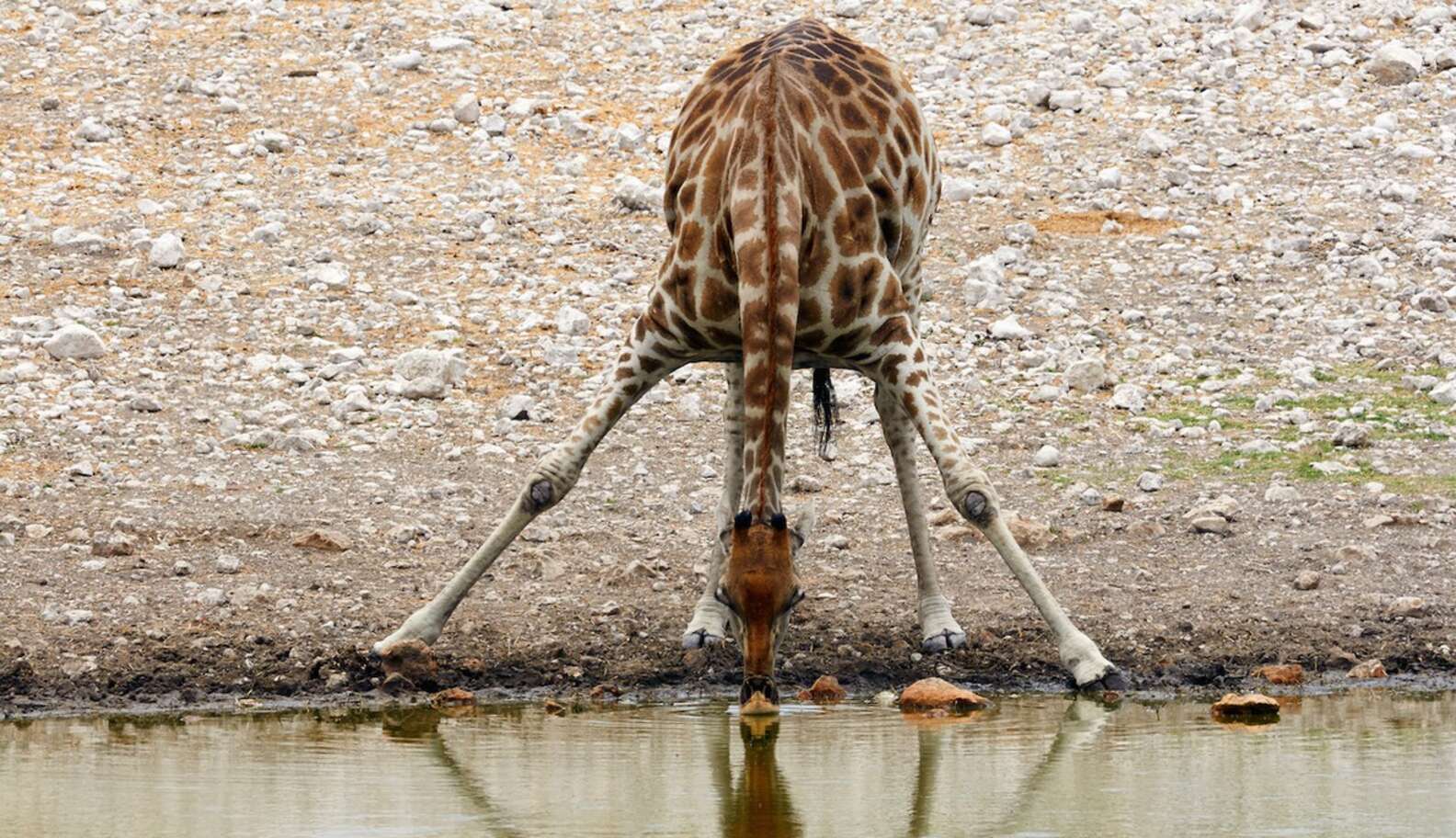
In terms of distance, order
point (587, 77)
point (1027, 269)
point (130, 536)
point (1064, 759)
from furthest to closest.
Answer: point (587, 77), point (1027, 269), point (130, 536), point (1064, 759)

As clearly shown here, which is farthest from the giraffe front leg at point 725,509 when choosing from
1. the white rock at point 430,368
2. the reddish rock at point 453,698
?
the white rock at point 430,368

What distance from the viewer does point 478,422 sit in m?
11.7

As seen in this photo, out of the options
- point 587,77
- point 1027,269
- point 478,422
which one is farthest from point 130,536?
point 587,77

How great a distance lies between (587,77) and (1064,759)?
36.5ft

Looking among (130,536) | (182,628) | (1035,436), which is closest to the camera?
(182,628)

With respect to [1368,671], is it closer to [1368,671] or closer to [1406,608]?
[1368,671]

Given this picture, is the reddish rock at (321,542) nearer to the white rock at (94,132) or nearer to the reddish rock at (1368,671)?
the reddish rock at (1368,671)

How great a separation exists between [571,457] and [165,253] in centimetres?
621

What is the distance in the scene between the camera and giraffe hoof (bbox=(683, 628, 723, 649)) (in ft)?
27.5

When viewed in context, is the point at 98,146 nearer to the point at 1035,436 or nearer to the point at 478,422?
the point at 478,422

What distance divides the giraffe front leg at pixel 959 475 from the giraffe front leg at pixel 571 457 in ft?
2.75

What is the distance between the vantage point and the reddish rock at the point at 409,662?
802 cm

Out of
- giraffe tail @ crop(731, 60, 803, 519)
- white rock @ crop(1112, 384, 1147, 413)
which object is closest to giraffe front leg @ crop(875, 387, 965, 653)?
giraffe tail @ crop(731, 60, 803, 519)

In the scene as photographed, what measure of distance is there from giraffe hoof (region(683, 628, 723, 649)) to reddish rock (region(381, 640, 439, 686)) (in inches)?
40.2
